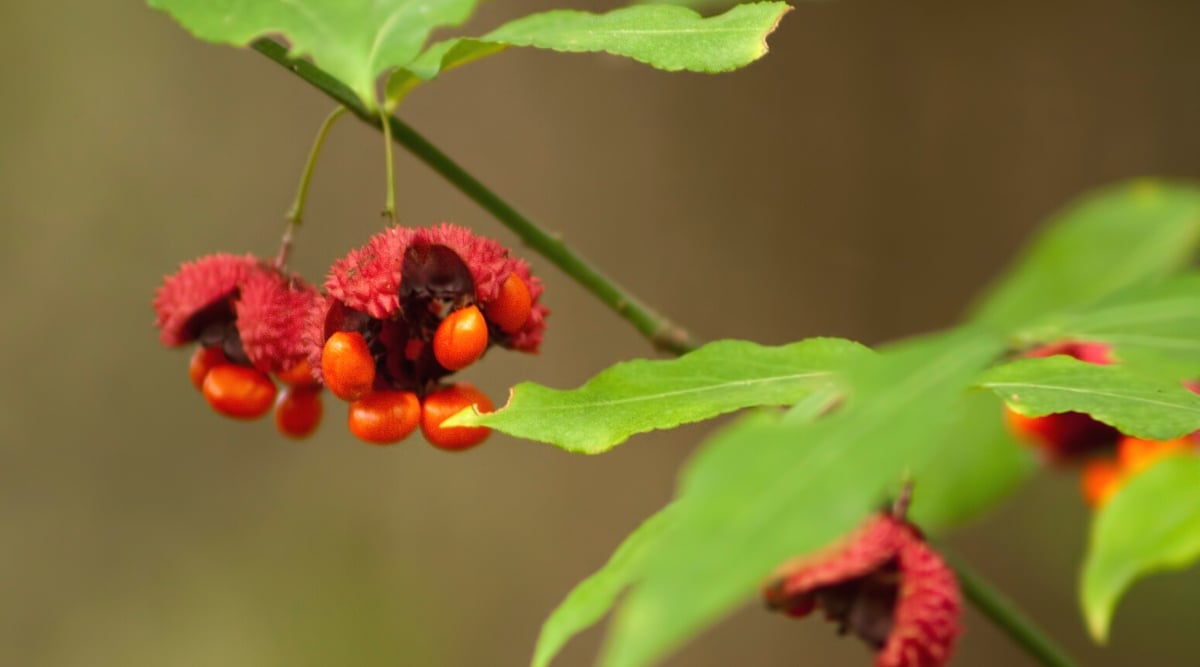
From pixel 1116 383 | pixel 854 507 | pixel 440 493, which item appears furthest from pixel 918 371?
pixel 440 493

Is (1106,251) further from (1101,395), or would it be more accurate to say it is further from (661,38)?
(661,38)

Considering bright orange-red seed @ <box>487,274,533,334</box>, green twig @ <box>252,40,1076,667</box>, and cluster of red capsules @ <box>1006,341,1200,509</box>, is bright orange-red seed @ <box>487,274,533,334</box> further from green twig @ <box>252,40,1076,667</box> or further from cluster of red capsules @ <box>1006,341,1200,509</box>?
cluster of red capsules @ <box>1006,341,1200,509</box>

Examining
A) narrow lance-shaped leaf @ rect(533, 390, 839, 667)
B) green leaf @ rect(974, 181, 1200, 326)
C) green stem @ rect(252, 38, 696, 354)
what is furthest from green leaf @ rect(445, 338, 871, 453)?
green leaf @ rect(974, 181, 1200, 326)

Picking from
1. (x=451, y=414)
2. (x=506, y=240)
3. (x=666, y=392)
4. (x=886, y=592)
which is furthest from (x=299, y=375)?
(x=506, y=240)

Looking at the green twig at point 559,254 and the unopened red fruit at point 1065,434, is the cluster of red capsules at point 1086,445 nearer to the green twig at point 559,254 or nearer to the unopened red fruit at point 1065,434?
the unopened red fruit at point 1065,434

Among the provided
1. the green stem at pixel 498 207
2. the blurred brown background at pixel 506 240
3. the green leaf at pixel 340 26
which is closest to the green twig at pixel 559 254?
the green stem at pixel 498 207

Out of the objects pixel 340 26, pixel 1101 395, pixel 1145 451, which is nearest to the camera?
pixel 340 26
